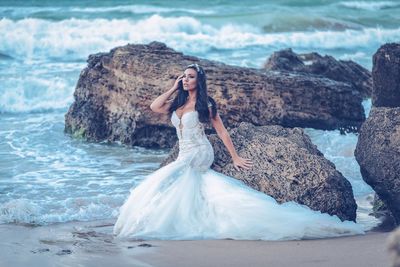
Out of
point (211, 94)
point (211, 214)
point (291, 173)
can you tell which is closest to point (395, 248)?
point (211, 214)

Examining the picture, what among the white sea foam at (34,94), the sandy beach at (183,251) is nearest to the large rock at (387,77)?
the sandy beach at (183,251)

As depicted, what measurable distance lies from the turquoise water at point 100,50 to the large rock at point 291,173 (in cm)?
82

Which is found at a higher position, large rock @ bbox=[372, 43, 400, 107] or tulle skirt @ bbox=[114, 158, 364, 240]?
large rock @ bbox=[372, 43, 400, 107]

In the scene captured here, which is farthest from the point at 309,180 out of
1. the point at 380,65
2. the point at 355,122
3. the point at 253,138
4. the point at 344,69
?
the point at 344,69

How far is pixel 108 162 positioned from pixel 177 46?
48.1 feet

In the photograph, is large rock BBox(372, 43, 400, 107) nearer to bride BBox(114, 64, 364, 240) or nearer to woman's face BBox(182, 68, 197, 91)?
bride BBox(114, 64, 364, 240)

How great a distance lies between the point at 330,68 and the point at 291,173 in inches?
305

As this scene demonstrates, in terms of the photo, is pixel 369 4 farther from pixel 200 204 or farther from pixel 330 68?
pixel 200 204

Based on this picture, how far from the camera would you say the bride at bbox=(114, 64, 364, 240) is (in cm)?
764

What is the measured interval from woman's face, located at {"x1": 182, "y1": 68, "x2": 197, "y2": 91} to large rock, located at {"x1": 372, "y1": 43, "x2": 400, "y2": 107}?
245 centimetres

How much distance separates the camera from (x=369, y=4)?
38.1 m

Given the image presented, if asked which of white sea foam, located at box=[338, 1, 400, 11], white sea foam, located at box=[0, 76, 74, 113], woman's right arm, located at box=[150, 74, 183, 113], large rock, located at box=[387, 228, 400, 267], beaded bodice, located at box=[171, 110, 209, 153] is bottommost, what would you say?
white sea foam, located at box=[0, 76, 74, 113]

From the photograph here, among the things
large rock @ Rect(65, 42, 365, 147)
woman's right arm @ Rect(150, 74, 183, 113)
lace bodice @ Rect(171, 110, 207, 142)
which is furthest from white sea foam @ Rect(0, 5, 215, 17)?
lace bodice @ Rect(171, 110, 207, 142)

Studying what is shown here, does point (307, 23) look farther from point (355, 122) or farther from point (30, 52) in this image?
point (355, 122)
